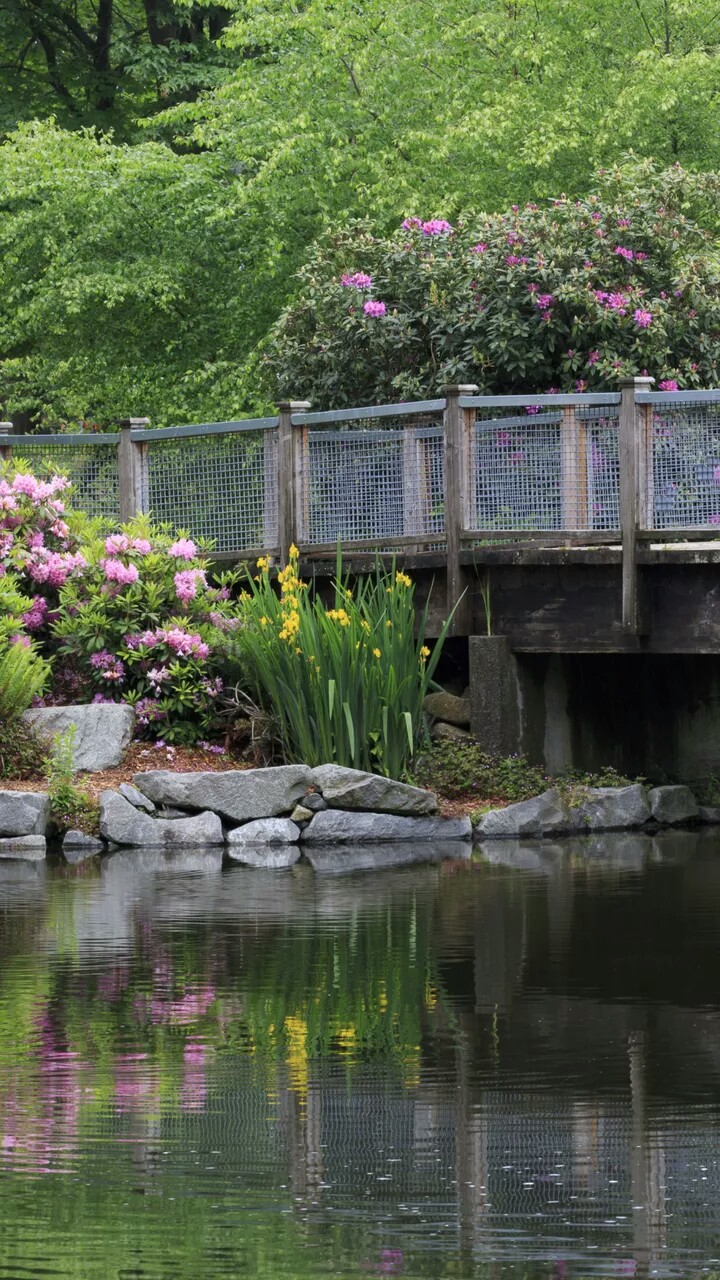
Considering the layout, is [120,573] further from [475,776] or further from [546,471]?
[546,471]

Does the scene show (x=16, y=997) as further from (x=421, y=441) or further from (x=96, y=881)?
(x=421, y=441)

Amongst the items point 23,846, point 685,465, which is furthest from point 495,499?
point 23,846

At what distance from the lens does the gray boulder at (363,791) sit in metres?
14.4

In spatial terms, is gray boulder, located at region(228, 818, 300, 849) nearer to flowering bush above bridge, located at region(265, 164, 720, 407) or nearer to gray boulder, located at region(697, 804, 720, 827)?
gray boulder, located at region(697, 804, 720, 827)

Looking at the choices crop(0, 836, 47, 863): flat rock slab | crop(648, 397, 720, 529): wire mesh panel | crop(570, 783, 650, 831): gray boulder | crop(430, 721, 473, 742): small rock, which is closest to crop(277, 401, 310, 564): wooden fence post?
crop(430, 721, 473, 742): small rock

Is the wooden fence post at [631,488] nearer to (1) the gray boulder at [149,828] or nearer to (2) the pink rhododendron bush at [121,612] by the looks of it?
(2) the pink rhododendron bush at [121,612]

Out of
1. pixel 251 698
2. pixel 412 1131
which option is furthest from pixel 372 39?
pixel 412 1131

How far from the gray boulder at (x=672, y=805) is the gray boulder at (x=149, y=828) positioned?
3210 millimetres

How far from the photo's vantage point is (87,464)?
1762cm

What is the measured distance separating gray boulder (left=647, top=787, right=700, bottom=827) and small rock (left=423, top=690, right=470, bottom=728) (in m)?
1.44

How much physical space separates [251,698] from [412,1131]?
32.0 ft

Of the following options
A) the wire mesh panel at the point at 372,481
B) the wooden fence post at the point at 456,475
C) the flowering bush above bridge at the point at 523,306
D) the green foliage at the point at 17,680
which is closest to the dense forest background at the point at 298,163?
the flowering bush above bridge at the point at 523,306

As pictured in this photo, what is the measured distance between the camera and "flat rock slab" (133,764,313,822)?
14.4m

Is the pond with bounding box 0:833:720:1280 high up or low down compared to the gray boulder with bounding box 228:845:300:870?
down
